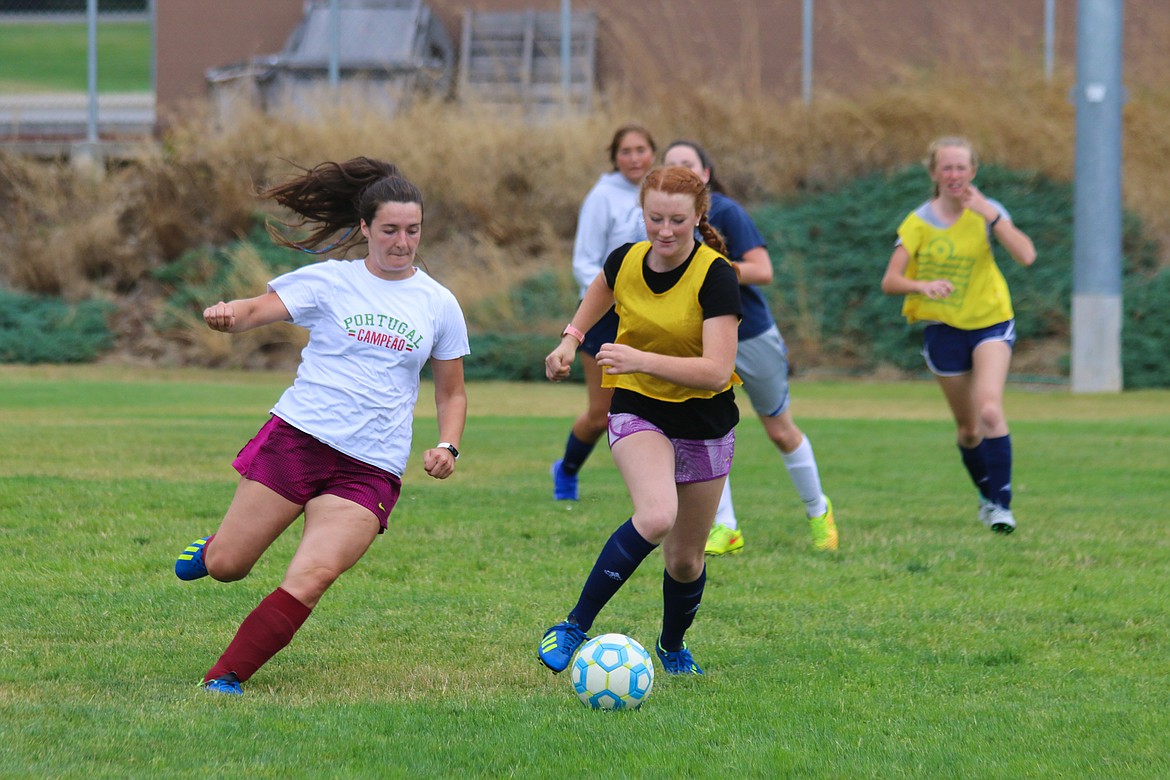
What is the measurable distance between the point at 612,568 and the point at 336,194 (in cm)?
172

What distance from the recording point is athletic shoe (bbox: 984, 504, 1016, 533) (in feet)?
27.1

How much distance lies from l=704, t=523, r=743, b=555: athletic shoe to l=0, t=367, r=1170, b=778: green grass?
0.31ft

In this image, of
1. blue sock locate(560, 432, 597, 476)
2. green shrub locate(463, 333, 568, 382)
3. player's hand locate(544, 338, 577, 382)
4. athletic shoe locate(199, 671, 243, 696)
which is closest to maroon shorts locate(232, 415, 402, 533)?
athletic shoe locate(199, 671, 243, 696)

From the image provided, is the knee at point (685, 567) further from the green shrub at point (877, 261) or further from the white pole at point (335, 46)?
the white pole at point (335, 46)

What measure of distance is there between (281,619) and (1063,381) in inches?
605

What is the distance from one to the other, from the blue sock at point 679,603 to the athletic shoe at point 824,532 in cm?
261

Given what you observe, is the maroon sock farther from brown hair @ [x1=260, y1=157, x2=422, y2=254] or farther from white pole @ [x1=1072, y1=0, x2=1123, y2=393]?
white pole @ [x1=1072, y1=0, x2=1123, y2=393]

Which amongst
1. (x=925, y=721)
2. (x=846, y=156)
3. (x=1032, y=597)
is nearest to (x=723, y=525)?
(x=1032, y=597)

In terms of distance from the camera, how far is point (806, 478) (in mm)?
7863

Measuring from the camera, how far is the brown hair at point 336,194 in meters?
5.43

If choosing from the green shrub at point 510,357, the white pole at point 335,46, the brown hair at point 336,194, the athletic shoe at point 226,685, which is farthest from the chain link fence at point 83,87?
the athletic shoe at point 226,685

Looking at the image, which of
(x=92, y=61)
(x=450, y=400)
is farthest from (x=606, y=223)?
(x=92, y=61)

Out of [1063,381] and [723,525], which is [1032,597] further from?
[1063,381]

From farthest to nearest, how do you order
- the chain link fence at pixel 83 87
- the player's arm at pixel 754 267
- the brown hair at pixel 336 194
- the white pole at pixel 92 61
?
the chain link fence at pixel 83 87
the white pole at pixel 92 61
the player's arm at pixel 754 267
the brown hair at pixel 336 194
